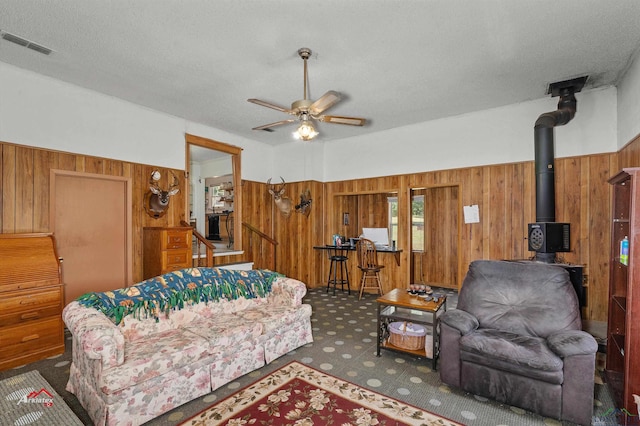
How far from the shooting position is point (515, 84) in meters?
3.81

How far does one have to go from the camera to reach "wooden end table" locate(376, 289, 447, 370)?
114 inches

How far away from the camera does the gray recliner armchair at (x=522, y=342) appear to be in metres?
2.13

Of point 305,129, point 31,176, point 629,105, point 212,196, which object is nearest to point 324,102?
point 305,129

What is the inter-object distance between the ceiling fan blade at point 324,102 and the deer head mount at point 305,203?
3283 millimetres

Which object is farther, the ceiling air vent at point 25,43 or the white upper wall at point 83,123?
the white upper wall at point 83,123

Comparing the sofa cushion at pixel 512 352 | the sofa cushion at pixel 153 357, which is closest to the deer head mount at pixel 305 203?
the sofa cushion at pixel 153 357

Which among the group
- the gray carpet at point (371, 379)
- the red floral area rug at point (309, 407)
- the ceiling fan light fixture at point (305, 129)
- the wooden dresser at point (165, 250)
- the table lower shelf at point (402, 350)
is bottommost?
the gray carpet at point (371, 379)

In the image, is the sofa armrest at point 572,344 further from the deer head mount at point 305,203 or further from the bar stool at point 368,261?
the deer head mount at point 305,203

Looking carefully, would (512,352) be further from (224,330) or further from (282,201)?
(282,201)

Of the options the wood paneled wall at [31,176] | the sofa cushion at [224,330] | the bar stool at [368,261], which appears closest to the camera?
the sofa cushion at [224,330]

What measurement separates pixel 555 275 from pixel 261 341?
106 inches

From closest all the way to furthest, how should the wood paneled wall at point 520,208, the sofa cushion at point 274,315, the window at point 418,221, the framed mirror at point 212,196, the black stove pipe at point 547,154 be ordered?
the sofa cushion at point 274,315 → the black stove pipe at point 547,154 → the wood paneled wall at point 520,208 → the window at point 418,221 → the framed mirror at point 212,196

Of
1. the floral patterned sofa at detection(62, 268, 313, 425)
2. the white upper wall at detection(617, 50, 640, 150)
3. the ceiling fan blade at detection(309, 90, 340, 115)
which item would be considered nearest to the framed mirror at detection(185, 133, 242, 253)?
the floral patterned sofa at detection(62, 268, 313, 425)

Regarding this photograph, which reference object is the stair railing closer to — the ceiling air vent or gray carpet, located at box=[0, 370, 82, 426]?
the ceiling air vent
